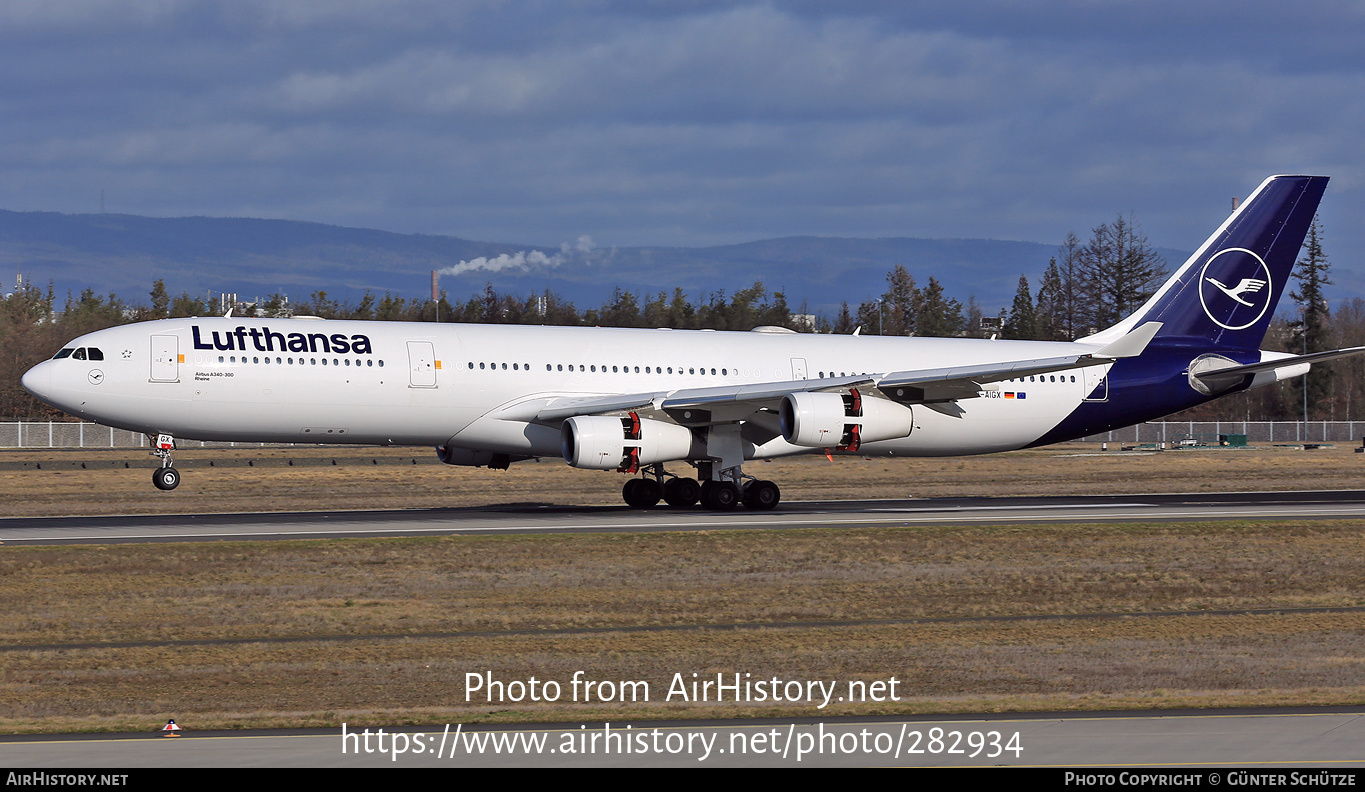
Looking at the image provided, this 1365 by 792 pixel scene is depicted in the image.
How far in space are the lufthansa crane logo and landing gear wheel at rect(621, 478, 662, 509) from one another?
17548 mm

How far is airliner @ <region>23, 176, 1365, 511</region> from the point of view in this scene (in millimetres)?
32688

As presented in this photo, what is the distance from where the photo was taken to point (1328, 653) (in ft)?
63.3

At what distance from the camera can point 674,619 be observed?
845 inches

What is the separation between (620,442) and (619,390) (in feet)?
11.0

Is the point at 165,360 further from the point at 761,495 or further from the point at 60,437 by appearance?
the point at 60,437

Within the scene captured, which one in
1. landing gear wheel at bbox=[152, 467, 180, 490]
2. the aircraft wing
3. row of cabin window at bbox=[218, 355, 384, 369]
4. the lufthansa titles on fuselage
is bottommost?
landing gear wheel at bbox=[152, 467, 180, 490]

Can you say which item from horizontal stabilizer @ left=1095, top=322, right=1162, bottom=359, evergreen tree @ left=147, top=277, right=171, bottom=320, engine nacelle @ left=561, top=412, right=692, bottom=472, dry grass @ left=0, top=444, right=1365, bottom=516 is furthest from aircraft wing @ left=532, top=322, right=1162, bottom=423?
evergreen tree @ left=147, top=277, right=171, bottom=320

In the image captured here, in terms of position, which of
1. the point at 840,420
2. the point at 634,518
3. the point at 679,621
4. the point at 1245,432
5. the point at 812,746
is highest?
the point at 840,420

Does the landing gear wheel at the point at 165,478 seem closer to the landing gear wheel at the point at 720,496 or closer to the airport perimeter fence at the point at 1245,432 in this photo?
the landing gear wheel at the point at 720,496

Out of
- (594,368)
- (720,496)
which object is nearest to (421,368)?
(594,368)

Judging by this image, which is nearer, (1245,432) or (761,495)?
(761,495)

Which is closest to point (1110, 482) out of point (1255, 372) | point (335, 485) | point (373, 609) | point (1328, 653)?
point (1255, 372)

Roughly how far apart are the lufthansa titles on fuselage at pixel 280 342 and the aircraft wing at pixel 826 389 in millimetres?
4796

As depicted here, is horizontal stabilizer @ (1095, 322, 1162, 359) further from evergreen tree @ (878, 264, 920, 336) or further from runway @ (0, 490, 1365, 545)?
evergreen tree @ (878, 264, 920, 336)
